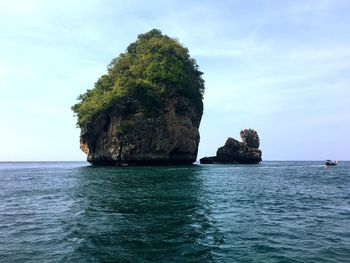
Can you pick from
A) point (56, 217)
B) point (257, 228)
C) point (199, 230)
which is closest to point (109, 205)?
point (56, 217)

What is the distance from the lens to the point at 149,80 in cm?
8575

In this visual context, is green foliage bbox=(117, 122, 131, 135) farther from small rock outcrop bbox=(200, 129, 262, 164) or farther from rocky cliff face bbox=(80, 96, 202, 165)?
small rock outcrop bbox=(200, 129, 262, 164)

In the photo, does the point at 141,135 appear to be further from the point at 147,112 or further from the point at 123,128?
the point at 147,112

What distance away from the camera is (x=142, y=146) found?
80.1m

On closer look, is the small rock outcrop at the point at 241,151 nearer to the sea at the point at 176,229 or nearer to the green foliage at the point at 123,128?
the green foliage at the point at 123,128

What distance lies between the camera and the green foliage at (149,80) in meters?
82.8

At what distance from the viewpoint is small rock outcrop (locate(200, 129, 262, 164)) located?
104 metres

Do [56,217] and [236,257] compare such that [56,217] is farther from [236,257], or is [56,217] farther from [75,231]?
[236,257]

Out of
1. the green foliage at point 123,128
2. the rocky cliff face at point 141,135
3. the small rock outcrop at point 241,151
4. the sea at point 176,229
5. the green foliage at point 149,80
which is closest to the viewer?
the sea at point 176,229

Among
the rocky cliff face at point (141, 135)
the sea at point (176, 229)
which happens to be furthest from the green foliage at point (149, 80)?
the sea at point (176, 229)

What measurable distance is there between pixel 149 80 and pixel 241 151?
3660 centimetres

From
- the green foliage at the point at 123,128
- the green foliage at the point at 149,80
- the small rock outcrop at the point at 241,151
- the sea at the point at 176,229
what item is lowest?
the sea at the point at 176,229

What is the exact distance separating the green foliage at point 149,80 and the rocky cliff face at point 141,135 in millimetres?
2192

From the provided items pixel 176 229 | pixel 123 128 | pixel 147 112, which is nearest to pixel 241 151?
pixel 147 112
